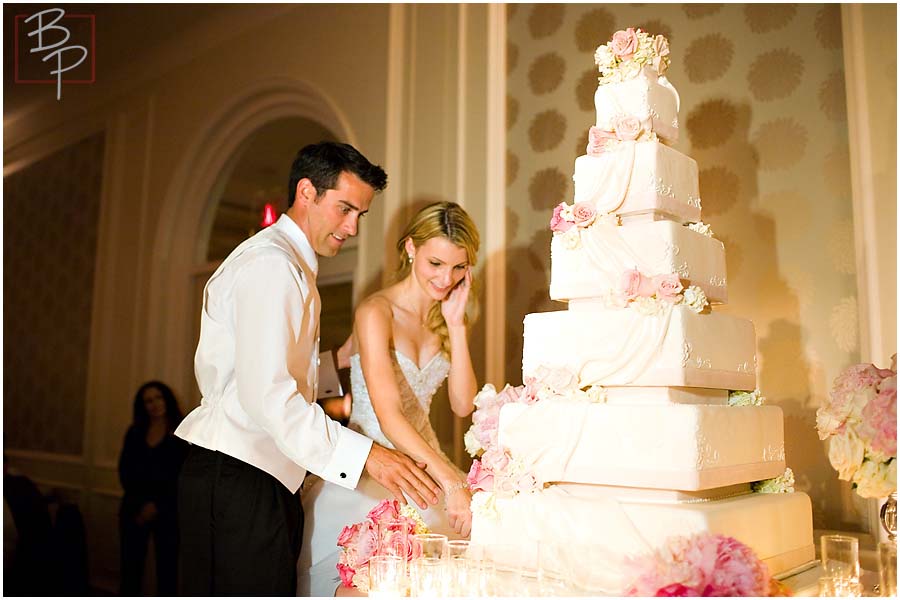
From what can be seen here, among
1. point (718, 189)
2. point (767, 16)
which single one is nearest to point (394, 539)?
point (718, 189)

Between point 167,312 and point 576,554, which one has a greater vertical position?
point 167,312


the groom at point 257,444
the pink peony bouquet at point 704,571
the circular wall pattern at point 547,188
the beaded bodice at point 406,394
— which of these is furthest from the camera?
the circular wall pattern at point 547,188

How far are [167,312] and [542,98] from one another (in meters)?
3.52

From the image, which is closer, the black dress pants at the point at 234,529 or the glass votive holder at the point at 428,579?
the glass votive holder at the point at 428,579

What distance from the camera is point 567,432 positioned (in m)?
2.29

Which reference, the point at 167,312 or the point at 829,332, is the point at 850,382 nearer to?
the point at 829,332

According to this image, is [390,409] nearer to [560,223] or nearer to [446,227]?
[446,227]

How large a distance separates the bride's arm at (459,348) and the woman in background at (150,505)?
9.24ft

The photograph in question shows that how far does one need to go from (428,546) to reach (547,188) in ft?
7.66

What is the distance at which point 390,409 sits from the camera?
9.86ft

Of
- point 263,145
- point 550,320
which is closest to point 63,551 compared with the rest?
point 263,145

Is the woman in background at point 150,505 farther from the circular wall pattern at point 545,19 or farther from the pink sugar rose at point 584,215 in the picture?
the pink sugar rose at point 584,215

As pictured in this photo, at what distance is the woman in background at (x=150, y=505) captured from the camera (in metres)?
5.43

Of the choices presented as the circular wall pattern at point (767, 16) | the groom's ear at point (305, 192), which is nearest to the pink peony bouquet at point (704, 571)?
the groom's ear at point (305, 192)
